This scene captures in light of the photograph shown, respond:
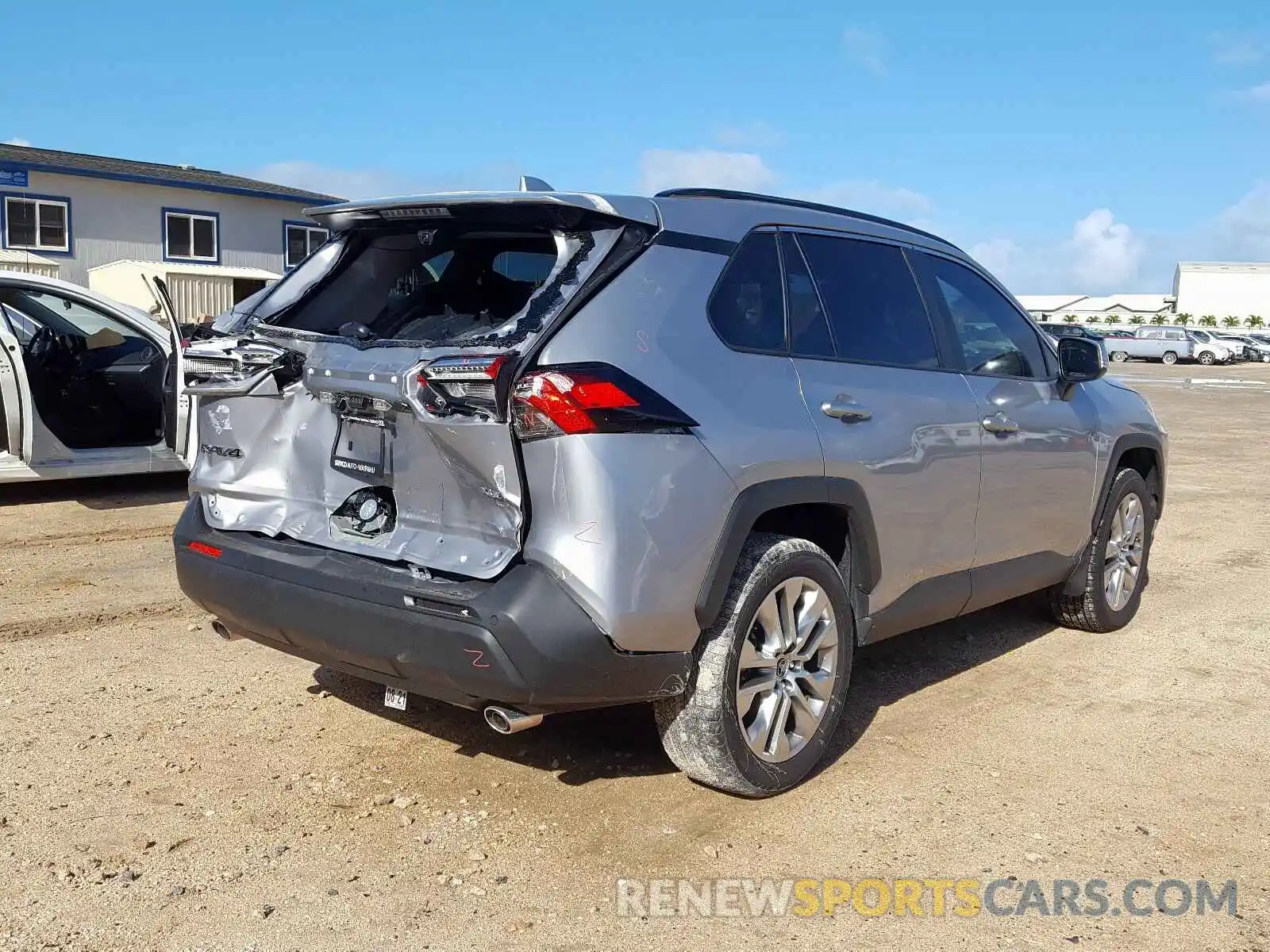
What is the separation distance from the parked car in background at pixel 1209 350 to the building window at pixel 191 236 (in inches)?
1491

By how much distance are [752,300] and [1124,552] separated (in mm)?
3237

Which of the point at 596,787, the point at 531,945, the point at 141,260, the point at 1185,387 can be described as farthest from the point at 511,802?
the point at 1185,387

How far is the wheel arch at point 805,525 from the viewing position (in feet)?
11.6

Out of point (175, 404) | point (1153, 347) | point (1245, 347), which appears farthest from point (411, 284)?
point (1245, 347)

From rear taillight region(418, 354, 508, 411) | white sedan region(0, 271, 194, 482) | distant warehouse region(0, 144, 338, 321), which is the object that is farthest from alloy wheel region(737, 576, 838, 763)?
distant warehouse region(0, 144, 338, 321)

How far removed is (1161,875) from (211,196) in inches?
1187

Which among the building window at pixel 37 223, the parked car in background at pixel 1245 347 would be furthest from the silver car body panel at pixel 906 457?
the parked car in background at pixel 1245 347

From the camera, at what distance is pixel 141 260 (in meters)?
28.8

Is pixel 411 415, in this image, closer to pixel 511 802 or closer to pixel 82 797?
pixel 511 802

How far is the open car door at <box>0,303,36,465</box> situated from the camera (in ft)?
26.3

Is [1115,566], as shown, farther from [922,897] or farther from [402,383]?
[402,383]

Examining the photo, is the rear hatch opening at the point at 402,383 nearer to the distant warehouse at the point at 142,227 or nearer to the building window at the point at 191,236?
the distant warehouse at the point at 142,227

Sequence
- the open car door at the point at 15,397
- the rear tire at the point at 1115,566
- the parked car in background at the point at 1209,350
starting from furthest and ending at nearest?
the parked car in background at the point at 1209,350 → the open car door at the point at 15,397 → the rear tire at the point at 1115,566

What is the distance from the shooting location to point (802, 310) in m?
4.09
